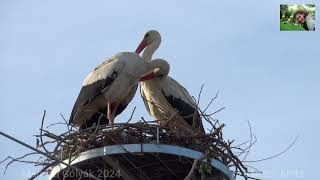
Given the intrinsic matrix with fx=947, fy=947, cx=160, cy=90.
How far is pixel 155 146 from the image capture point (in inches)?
381

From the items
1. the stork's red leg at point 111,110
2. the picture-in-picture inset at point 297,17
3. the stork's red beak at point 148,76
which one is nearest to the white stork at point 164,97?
the stork's red beak at point 148,76

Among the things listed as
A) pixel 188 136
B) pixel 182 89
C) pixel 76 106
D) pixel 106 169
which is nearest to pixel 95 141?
pixel 106 169

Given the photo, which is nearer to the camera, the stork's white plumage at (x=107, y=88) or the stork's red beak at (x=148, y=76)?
the stork's white plumage at (x=107, y=88)

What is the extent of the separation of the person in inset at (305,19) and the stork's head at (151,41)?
92.7 inches

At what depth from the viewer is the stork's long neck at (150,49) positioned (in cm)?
1334

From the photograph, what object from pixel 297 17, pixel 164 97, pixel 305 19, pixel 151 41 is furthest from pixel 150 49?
pixel 305 19

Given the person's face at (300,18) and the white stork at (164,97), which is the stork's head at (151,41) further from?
the person's face at (300,18)

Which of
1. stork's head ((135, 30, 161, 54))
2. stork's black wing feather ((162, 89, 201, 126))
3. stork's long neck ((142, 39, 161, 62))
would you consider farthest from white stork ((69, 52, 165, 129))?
stork's head ((135, 30, 161, 54))

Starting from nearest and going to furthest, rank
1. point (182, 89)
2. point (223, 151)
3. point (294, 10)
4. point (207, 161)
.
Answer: point (207, 161) → point (223, 151) → point (294, 10) → point (182, 89)

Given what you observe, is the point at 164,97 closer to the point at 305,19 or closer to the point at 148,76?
the point at 148,76

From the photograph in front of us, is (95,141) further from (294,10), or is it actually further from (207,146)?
(294,10)

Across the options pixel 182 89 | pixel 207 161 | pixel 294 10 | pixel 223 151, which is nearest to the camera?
pixel 207 161

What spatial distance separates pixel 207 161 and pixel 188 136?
66cm

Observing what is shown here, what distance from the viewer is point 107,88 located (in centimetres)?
1222
